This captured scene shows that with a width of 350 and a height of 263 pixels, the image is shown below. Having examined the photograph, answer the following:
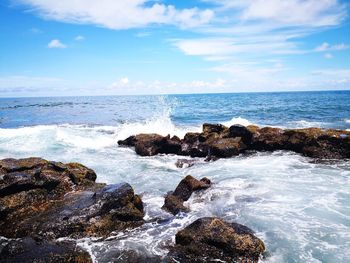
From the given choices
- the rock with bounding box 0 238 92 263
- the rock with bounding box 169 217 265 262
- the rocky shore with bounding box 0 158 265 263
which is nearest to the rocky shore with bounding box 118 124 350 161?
the rocky shore with bounding box 0 158 265 263

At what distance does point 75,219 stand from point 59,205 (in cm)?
103

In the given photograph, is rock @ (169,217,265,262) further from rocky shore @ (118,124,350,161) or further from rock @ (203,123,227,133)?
rock @ (203,123,227,133)

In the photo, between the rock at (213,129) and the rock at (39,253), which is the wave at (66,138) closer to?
the rock at (213,129)

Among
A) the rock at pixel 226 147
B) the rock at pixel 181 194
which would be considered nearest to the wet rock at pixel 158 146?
the rock at pixel 226 147

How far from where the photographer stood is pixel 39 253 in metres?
6.20

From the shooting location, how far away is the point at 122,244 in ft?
24.3

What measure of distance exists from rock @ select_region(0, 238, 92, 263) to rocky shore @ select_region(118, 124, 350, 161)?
9.64 metres

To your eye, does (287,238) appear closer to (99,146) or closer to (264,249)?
(264,249)

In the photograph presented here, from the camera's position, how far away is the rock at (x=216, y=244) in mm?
6568

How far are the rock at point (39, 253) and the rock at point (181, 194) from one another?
11.5ft

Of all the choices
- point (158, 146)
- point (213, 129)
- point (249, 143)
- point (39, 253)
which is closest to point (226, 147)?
point (249, 143)

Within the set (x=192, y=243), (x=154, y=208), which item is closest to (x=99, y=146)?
(x=154, y=208)

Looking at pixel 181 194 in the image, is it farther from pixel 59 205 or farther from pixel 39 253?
pixel 39 253

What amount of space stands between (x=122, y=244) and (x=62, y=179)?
3.88 m
